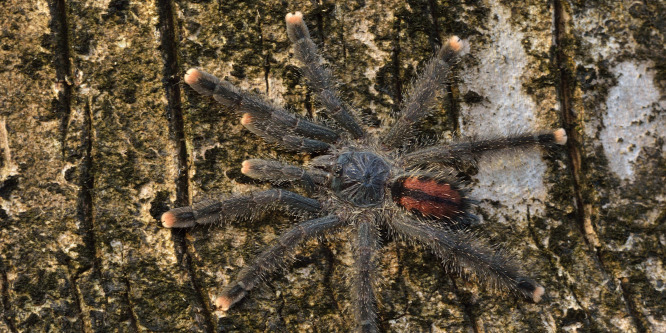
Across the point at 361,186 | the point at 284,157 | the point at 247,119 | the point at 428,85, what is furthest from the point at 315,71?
the point at 361,186

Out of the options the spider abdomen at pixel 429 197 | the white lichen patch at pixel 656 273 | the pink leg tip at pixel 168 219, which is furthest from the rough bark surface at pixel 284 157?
the spider abdomen at pixel 429 197

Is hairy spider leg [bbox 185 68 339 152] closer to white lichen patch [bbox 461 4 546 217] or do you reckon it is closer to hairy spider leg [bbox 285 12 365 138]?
hairy spider leg [bbox 285 12 365 138]

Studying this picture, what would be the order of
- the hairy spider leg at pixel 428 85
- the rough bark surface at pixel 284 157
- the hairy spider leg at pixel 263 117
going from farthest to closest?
the hairy spider leg at pixel 428 85 → the hairy spider leg at pixel 263 117 → the rough bark surface at pixel 284 157

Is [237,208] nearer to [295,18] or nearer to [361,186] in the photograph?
[361,186]

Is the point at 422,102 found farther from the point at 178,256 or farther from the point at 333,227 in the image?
the point at 178,256

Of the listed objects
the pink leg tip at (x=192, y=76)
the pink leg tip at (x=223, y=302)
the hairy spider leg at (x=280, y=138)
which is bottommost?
the pink leg tip at (x=223, y=302)

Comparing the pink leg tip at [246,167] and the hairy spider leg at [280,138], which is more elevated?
the hairy spider leg at [280,138]

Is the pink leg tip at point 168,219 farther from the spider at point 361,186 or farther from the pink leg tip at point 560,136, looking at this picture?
the pink leg tip at point 560,136

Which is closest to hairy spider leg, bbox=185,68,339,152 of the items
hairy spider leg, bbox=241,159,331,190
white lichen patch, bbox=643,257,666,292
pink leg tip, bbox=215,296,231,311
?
hairy spider leg, bbox=241,159,331,190
